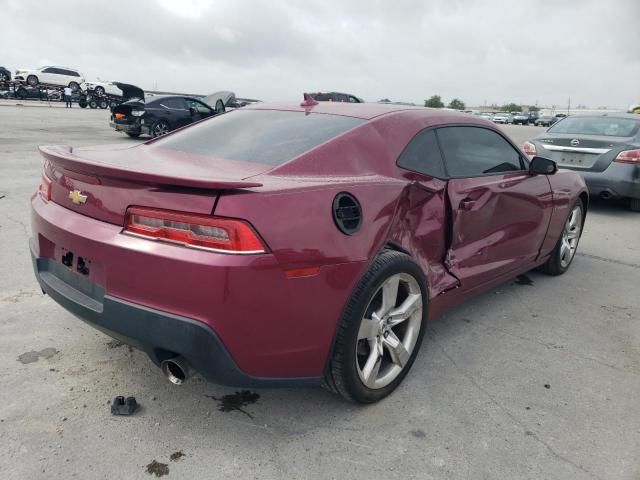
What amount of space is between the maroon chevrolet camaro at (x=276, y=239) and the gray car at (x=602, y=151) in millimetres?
5061

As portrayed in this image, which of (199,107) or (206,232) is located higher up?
(199,107)

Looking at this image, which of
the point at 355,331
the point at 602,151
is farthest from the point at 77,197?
the point at 602,151

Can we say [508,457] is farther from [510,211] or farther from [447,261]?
[510,211]

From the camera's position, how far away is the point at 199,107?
16062 millimetres

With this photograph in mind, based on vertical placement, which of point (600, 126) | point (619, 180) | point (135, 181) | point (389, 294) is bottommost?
point (389, 294)

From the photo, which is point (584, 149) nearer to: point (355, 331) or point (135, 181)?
point (355, 331)

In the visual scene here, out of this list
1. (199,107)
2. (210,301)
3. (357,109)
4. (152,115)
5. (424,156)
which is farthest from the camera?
(199,107)

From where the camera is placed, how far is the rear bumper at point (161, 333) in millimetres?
1963

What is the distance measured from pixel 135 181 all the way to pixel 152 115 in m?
14.1

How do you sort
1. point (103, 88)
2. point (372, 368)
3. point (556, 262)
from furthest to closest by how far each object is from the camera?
point (103, 88) < point (556, 262) < point (372, 368)

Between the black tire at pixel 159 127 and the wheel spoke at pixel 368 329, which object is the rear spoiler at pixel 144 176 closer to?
the wheel spoke at pixel 368 329

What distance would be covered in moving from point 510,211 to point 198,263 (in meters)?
2.46

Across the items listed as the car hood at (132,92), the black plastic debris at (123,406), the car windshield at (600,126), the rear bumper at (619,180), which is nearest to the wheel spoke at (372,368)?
the black plastic debris at (123,406)

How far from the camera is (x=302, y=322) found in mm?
2148
